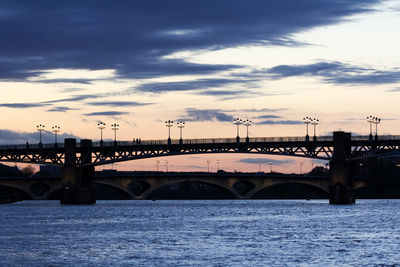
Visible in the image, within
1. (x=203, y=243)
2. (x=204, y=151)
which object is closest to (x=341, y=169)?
(x=204, y=151)

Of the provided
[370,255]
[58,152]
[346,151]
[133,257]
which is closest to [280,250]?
[370,255]

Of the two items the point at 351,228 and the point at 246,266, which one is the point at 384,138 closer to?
the point at 351,228

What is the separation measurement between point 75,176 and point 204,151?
27.1 metres

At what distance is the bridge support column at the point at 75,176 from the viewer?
188812 mm

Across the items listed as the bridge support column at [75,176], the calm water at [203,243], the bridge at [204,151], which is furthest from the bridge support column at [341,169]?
the calm water at [203,243]

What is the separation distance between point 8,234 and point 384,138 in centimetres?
10217

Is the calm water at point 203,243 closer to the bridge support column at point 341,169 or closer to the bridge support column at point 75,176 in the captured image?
the bridge support column at point 341,169

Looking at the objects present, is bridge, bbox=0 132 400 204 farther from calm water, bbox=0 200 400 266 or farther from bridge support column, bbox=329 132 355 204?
→ calm water, bbox=0 200 400 266

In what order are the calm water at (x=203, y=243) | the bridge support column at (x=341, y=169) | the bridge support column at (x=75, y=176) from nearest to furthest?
1. the calm water at (x=203, y=243)
2. the bridge support column at (x=341, y=169)
3. the bridge support column at (x=75, y=176)

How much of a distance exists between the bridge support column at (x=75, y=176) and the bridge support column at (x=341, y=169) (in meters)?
51.8

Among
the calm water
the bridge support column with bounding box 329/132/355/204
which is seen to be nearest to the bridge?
the bridge support column with bounding box 329/132/355/204

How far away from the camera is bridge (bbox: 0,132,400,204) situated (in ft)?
571

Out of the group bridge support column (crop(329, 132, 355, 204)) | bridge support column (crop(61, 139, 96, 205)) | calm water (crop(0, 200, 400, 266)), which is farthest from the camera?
bridge support column (crop(61, 139, 96, 205))

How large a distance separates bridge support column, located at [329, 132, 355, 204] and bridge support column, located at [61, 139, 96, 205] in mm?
51806
